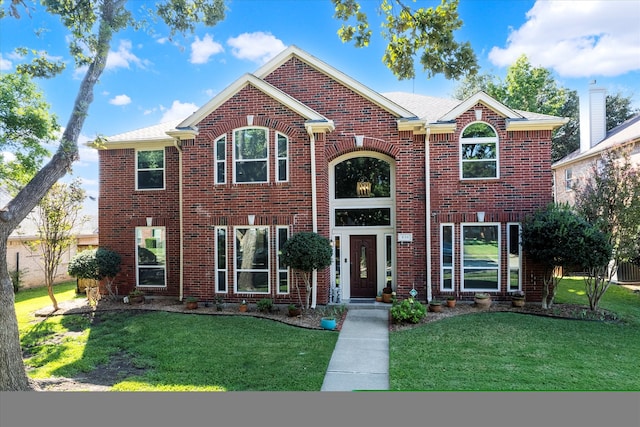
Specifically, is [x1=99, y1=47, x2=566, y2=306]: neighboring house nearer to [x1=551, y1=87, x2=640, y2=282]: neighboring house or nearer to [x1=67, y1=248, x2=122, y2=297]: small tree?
[x1=67, y1=248, x2=122, y2=297]: small tree

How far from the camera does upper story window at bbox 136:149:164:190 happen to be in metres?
10.8

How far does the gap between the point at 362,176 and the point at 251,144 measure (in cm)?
334

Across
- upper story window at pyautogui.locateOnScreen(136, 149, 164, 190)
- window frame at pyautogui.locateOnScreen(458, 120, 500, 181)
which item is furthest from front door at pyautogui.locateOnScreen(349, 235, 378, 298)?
upper story window at pyautogui.locateOnScreen(136, 149, 164, 190)

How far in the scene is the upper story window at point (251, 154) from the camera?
30.9 ft

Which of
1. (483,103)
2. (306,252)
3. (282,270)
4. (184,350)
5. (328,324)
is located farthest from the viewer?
(282,270)

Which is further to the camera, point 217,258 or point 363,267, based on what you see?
point 363,267

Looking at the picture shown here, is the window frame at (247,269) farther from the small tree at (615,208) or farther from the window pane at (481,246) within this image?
the small tree at (615,208)

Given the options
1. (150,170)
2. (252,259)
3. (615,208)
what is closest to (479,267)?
(615,208)

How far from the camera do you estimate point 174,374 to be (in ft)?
17.1

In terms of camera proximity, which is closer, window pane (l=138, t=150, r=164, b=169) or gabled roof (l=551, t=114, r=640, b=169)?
window pane (l=138, t=150, r=164, b=169)

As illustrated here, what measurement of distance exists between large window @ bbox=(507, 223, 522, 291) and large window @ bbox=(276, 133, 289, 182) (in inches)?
246

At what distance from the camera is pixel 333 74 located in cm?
962

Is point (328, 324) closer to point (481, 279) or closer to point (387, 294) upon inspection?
point (387, 294)

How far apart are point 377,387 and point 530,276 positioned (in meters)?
6.53
